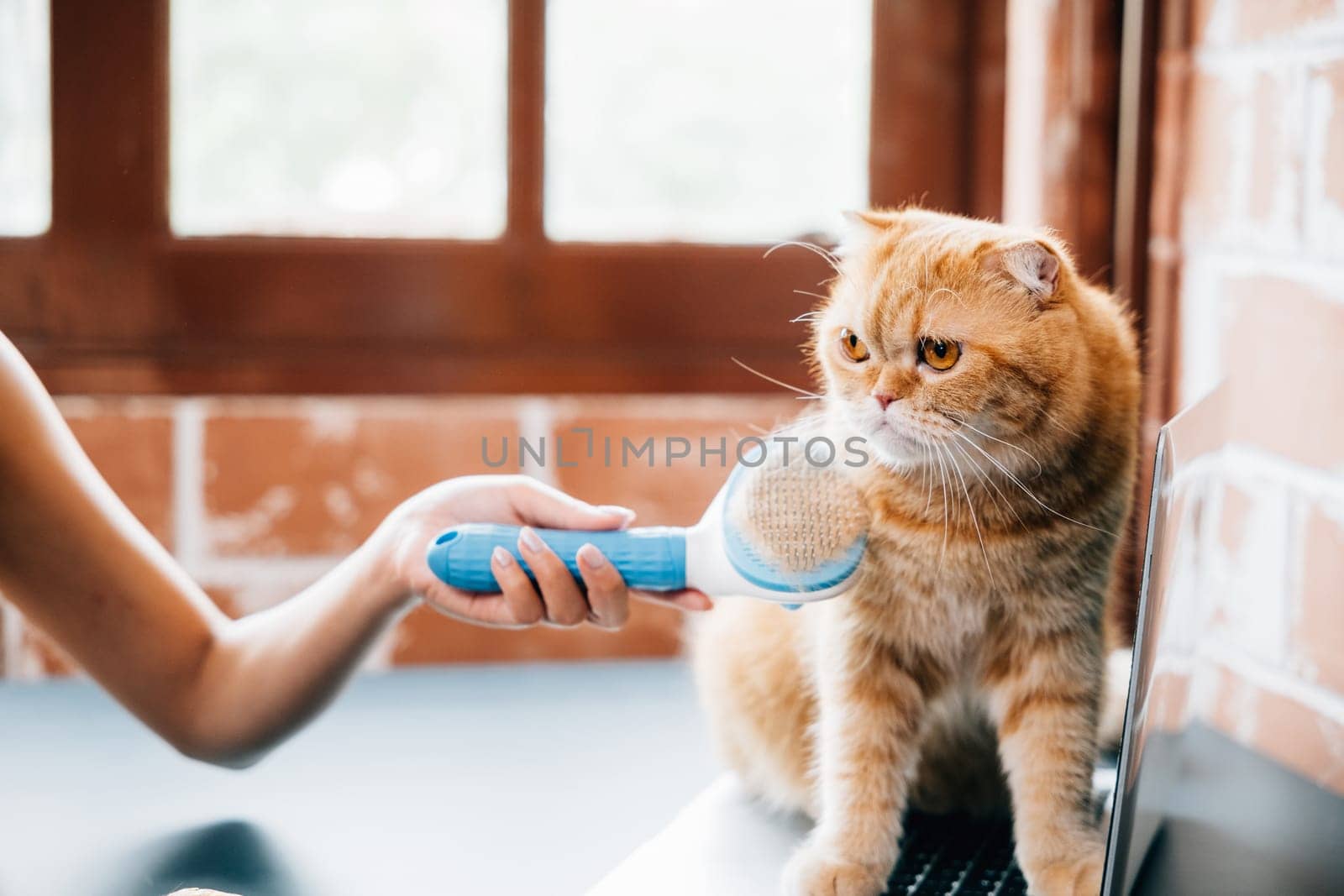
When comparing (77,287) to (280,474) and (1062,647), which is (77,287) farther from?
(1062,647)

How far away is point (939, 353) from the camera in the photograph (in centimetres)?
66

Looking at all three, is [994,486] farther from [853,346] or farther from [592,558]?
[592,558]

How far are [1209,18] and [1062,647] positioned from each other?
611 millimetres

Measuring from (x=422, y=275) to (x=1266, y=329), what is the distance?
0.76 metres

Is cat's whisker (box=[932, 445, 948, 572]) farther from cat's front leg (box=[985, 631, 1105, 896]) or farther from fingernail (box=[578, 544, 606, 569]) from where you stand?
fingernail (box=[578, 544, 606, 569])

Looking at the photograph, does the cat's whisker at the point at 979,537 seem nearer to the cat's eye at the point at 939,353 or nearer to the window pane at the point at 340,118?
the cat's eye at the point at 939,353

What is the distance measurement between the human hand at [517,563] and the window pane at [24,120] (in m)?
0.58

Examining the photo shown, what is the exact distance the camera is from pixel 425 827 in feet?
2.71

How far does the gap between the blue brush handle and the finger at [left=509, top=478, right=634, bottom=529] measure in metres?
0.05

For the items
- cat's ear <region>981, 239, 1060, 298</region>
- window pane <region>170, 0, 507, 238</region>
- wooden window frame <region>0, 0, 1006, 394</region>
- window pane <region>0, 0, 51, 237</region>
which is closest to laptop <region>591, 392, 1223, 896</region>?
cat's ear <region>981, 239, 1060, 298</region>

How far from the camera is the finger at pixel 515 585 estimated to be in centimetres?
70

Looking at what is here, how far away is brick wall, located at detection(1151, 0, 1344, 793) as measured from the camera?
0.89 meters

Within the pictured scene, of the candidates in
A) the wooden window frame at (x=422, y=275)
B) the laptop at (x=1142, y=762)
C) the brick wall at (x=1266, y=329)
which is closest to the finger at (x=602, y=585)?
the laptop at (x=1142, y=762)

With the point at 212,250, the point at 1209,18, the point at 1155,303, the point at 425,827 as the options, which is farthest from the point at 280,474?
the point at 1209,18
